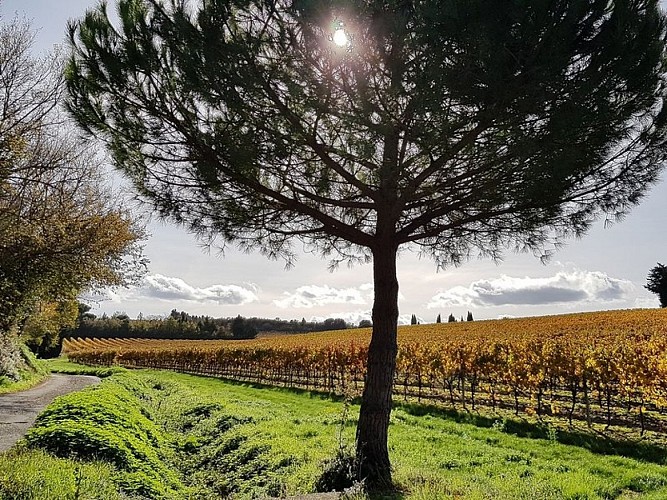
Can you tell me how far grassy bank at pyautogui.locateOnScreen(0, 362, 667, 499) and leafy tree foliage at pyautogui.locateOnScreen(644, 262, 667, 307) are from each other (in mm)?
53291

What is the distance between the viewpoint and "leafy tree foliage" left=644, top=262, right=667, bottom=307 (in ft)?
177

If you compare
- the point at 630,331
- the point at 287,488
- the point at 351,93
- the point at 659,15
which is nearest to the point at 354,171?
the point at 351,93

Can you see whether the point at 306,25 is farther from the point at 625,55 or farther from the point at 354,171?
the point at 625,55

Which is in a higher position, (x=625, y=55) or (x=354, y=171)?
(x=625, y=55)

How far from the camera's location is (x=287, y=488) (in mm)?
6234

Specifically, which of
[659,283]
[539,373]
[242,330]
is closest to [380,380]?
[539,373]

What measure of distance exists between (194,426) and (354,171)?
29.5ft

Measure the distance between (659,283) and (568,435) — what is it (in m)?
54.7

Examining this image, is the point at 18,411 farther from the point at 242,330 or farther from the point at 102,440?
the point at 242,330

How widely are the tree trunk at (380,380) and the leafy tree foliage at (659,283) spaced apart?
60514 mm

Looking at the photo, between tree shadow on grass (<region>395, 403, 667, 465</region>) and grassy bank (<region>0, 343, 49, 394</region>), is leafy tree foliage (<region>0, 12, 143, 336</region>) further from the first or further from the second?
tree shadow on grass (<region>395, 403, 667, 465</region>)

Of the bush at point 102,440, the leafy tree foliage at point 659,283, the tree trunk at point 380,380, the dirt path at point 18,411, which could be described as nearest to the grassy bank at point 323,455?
the bush at point 102,440

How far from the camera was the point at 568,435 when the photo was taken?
10.6 meters

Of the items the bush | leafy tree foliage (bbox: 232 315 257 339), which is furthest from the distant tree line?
the bush
